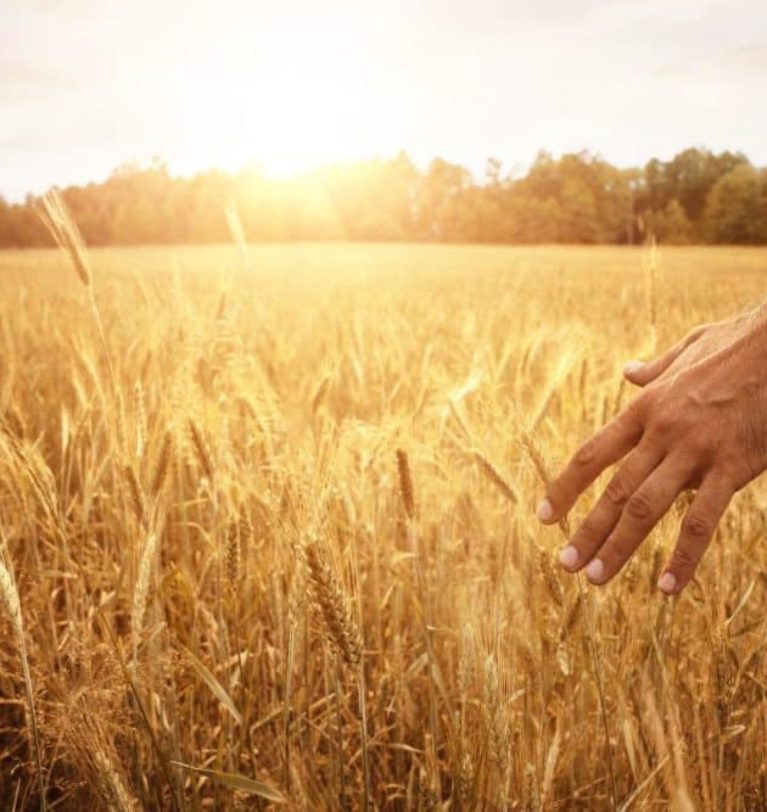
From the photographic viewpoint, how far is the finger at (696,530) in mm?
827

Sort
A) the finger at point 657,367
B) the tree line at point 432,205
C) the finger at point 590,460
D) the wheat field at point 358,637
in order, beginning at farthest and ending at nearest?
the tree line at point 432,205 < the finger at point 657,367 < the finger at point 590,460 < the wheat field at point 358,637

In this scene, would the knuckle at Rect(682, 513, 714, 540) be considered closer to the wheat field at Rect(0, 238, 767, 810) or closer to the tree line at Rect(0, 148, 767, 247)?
the wheat field at Rect(0, 238, 767, 810)

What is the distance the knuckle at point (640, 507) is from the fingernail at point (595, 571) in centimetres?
7

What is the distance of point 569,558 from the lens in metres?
0.90

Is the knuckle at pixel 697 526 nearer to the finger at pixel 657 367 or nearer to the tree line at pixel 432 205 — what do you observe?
the finger at pixel 657 367

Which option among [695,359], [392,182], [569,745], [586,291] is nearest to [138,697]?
[569,745]

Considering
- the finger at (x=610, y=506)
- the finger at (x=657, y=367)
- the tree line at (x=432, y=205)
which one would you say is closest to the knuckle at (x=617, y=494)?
the finger at (x=610, y=506)

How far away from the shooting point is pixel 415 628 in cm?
125

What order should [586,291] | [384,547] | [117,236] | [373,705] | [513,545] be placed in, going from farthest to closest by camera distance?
[117,236], [586,291], [384,547], [513,545], [373,705]

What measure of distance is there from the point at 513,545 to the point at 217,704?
58cm

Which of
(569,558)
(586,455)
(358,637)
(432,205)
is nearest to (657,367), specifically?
(586,455)

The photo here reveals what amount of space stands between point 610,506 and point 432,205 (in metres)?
40.1

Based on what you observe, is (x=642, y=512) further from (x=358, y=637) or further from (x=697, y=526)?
(x=358, y=637)

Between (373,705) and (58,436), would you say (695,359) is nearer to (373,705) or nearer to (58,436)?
(373,705)
